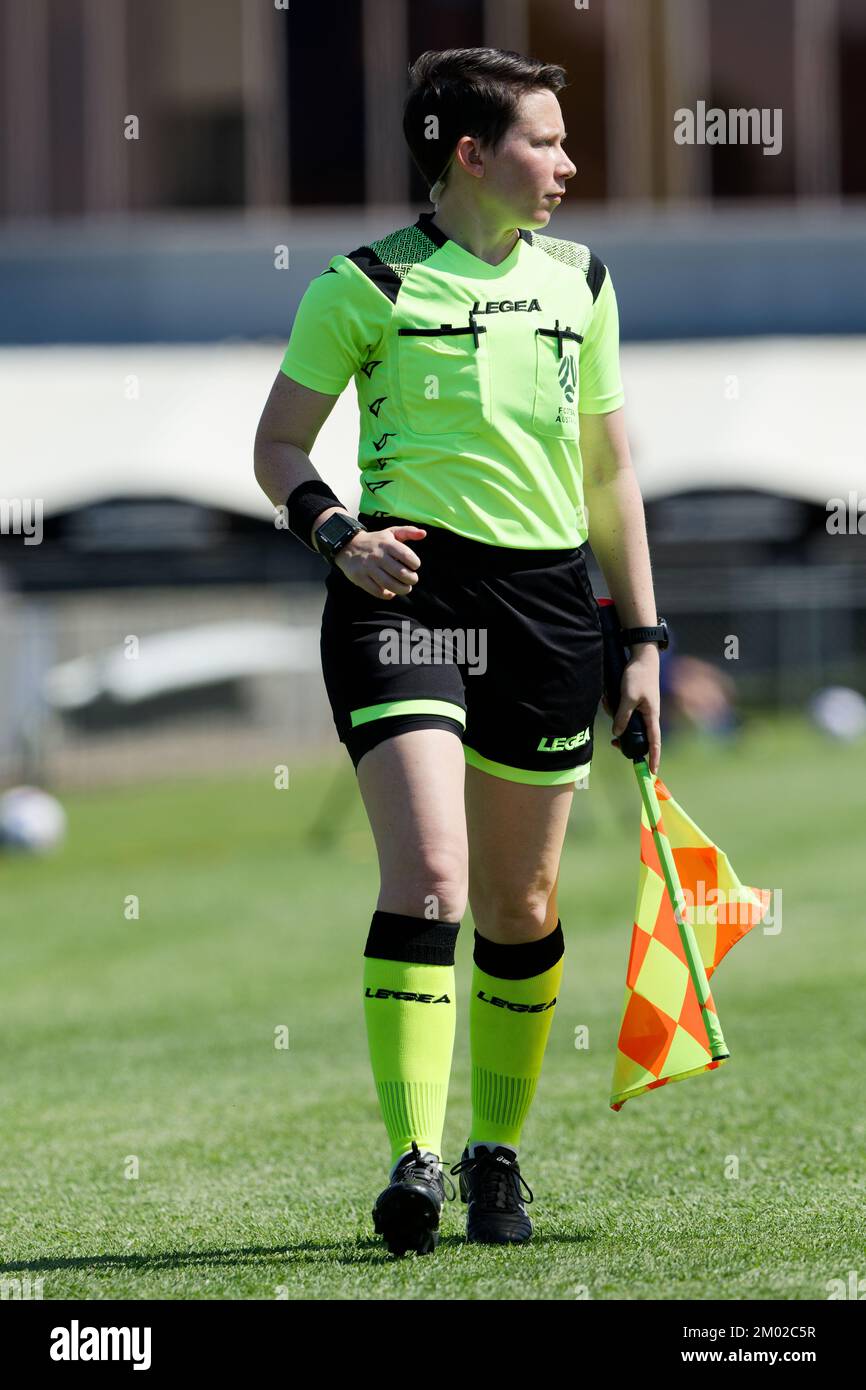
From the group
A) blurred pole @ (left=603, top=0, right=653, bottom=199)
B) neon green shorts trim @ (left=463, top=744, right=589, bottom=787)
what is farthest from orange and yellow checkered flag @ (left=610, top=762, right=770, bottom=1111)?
blurred pole @ (left=603, top=0, right=653, bottom=199)

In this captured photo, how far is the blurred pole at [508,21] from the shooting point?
2931 cm

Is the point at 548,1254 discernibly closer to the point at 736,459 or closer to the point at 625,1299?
the point at 625,1299

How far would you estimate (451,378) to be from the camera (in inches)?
141

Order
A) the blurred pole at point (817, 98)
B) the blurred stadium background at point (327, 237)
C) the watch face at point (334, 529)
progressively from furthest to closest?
the blurred pole at point (817, 98) → the blurred stadium background at point (327, 237) → the watch face at point (334, 529)

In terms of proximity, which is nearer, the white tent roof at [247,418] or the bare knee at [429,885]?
the bare knee at [429,885]

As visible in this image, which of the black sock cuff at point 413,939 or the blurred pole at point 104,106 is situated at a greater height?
the blurred pole at point 104,106

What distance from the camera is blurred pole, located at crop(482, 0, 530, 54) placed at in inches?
1154

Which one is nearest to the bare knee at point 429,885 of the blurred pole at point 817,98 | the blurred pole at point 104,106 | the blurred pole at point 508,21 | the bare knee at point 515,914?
the bare knee at point 515,914

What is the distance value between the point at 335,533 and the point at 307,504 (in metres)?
0.12

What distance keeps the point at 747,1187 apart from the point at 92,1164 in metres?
1.61

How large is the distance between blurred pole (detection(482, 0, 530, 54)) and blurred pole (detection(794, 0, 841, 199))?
4.00 metres

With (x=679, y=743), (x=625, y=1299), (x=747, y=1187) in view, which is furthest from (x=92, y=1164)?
(x=679, y=743)

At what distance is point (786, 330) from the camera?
31.8 m

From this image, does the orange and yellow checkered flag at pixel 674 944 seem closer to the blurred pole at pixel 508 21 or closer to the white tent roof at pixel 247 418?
the white tent roof at pixel 247 418
